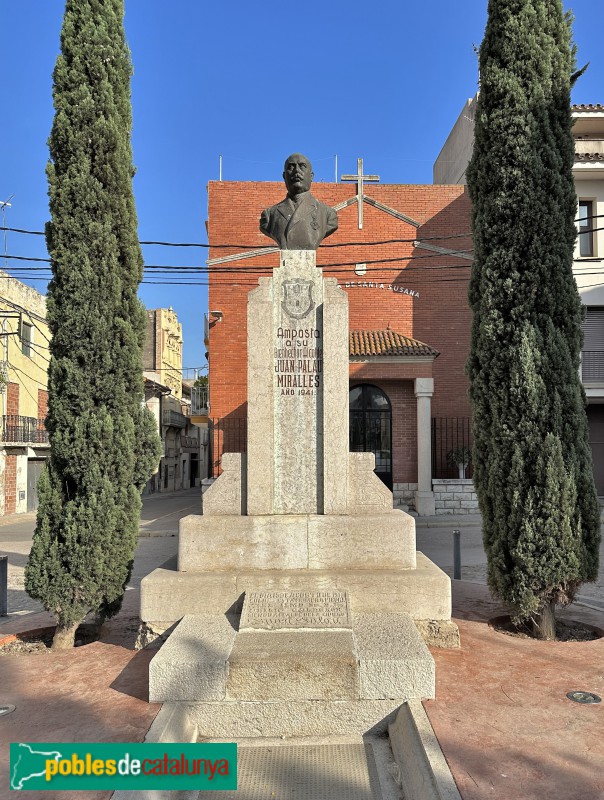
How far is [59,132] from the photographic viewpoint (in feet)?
22.1

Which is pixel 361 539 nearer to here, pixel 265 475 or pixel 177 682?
pixel 265 475

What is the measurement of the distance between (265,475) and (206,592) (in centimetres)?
132

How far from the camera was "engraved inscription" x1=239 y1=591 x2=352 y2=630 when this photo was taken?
525cm

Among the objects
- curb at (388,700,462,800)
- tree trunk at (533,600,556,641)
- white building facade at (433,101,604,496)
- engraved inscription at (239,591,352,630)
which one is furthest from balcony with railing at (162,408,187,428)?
curb at (388,700,462,800)

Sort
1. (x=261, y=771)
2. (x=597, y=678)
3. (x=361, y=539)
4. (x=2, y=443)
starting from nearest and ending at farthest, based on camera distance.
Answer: (x=261, y=771), (x=597, y=678), (x=361, y=539), (x=2, y=443)

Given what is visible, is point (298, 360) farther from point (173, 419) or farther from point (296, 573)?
point (173, 419)

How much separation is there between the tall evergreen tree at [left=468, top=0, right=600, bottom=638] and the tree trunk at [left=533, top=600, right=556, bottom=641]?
0.4 inches

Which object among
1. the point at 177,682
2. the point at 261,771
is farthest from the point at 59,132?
the point at 261,771

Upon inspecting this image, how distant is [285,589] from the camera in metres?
5.93

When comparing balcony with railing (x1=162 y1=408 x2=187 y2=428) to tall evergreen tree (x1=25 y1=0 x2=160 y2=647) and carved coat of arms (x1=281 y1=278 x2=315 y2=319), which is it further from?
carved coat of arms (x1=281 y1=278 x2=315 y2=319)

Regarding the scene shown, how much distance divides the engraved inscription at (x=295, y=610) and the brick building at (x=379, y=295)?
1542cm

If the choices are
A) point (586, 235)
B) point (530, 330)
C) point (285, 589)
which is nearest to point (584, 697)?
point (285, 589)

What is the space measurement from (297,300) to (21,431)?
24.4m

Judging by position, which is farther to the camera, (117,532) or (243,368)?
(243,368)
